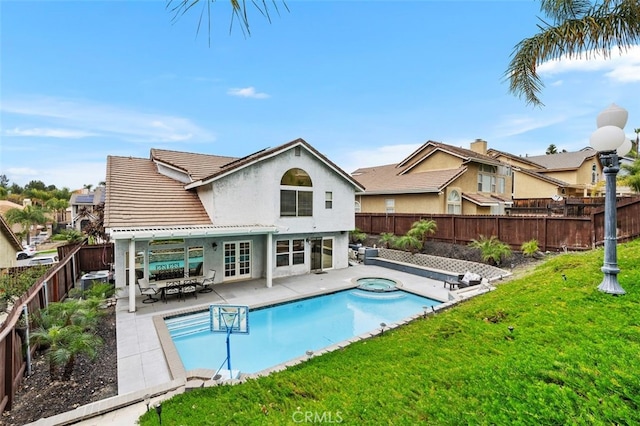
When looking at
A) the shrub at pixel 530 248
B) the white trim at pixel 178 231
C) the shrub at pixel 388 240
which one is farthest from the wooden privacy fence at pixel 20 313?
the shrub at pixel 530 248

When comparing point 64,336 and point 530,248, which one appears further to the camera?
point 530,248

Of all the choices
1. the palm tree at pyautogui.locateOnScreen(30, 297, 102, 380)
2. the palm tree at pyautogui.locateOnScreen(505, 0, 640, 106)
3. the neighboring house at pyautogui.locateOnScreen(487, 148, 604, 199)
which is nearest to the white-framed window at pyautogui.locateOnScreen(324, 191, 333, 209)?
the palm tree at pyautogui.locateOnScreen(505, 0, 640, 106)

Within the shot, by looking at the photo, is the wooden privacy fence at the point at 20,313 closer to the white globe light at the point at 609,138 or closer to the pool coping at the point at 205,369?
the pool coping at the point at 205,369

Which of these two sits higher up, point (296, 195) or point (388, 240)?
point (296, 195)

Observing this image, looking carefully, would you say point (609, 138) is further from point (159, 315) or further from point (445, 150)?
point (445, 150)

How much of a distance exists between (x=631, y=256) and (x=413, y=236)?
10307 mm

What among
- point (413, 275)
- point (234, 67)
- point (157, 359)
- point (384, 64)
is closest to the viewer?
point (157, 359)

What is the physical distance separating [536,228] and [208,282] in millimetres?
16253

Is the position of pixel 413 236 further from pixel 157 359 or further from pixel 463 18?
pixel 157 359

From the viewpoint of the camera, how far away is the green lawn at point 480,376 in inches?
116

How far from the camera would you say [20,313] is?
20.9ft

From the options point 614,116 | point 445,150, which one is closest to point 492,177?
point 445,150

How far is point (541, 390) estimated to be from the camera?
310 centimetres

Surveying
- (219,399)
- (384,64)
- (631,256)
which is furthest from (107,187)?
(631,256)
